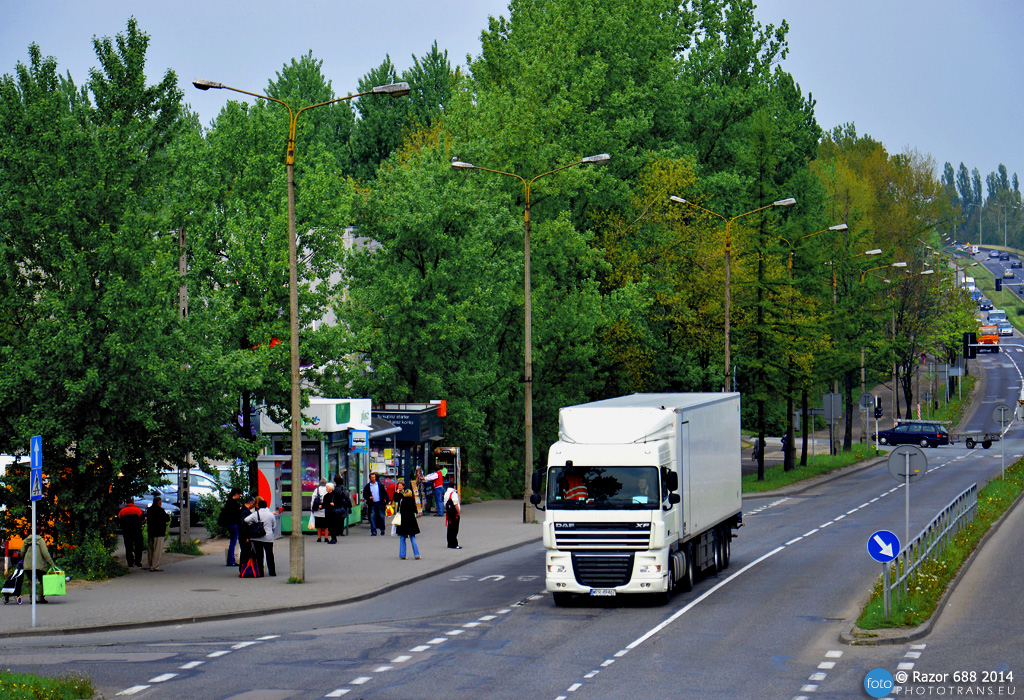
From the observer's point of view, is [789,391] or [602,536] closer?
[602,536]

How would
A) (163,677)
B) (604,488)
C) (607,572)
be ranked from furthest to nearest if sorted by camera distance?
(604,488) → (607,572) → (163,677)

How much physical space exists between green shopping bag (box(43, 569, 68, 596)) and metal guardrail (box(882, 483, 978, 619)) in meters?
13.0

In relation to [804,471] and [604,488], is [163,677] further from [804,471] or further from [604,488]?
[804,471]

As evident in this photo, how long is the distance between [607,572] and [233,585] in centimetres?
766

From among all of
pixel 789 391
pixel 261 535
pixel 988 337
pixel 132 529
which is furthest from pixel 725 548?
pixel 988 337

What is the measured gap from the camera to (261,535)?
84.3 feet

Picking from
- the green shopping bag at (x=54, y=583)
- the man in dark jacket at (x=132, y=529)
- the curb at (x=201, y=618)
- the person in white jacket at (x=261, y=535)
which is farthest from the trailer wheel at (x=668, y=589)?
the man in dark jacket at (x=132, y=529)

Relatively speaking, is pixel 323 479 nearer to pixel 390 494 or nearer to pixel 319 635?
pixel 390 494

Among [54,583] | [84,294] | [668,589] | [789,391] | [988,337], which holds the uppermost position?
[988,337]

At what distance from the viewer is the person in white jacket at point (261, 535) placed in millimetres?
25578

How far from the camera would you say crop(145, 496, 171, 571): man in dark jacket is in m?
27.0

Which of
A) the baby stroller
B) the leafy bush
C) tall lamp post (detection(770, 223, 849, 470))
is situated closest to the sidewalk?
the baby stroller

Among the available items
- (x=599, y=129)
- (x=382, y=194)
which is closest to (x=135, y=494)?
(x=382, y=194)

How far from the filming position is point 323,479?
3416 cm
